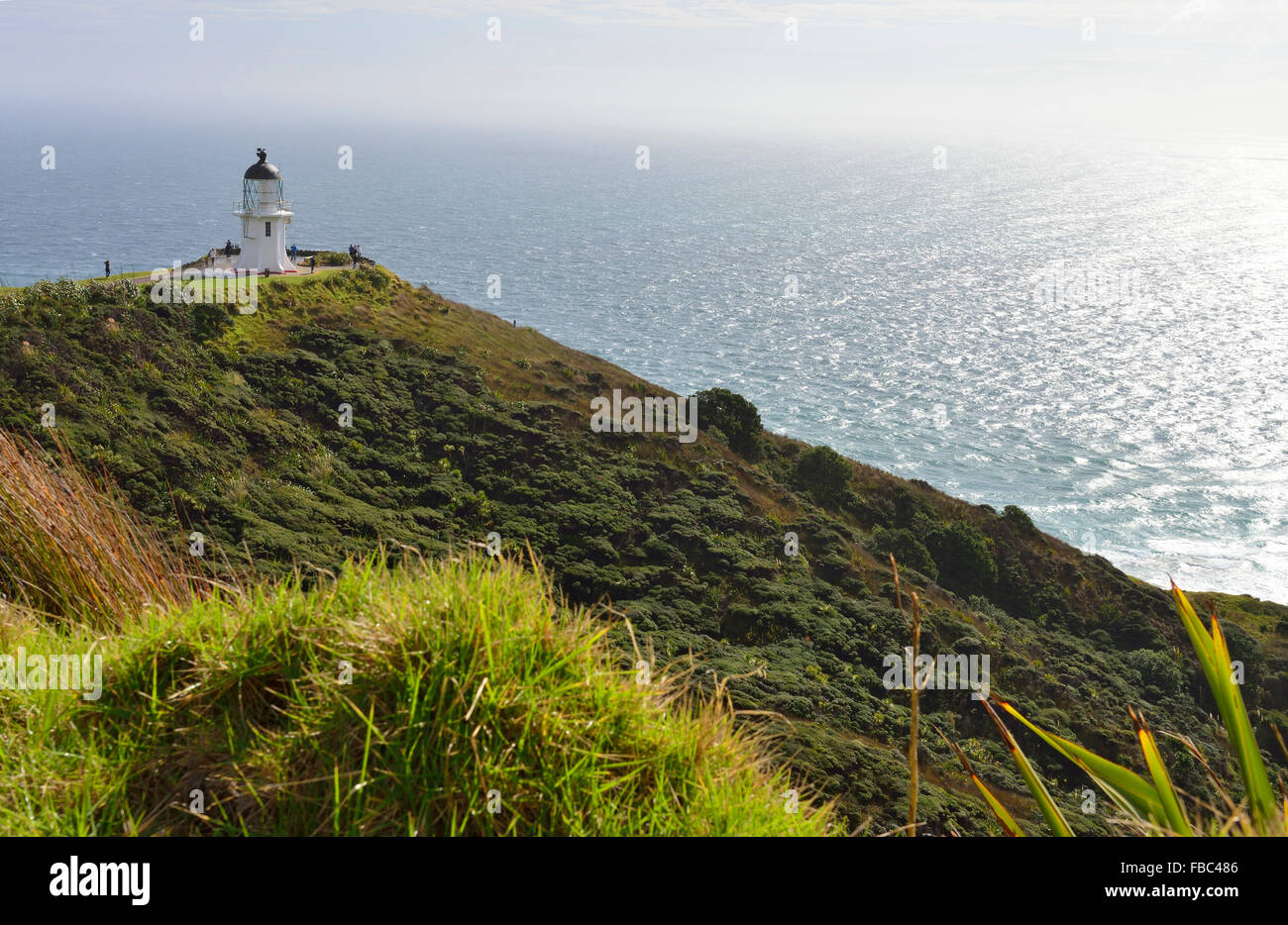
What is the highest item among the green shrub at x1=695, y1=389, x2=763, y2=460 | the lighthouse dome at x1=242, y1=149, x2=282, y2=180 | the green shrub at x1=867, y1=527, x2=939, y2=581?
the lighthouse dome at x1=242, y1=149, x2=282, y2=180

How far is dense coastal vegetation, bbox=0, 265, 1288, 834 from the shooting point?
70.5 feet

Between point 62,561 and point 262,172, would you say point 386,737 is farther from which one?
point 262,172

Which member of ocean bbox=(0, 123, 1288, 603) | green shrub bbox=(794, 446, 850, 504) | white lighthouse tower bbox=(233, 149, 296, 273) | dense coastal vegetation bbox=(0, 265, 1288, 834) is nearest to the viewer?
dense coastal vegetation bbox=(0, 265, 1288, 834)

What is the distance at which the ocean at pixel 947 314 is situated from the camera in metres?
60.5

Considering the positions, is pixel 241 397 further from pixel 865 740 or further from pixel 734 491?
pixel 865 740

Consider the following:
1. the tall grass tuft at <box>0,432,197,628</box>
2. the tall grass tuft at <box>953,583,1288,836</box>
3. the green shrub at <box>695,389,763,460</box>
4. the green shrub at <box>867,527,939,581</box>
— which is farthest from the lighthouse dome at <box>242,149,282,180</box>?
the tall grass tuft at <box>953,583,1288,836</box>

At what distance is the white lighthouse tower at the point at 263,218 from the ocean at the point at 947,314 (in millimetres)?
19432

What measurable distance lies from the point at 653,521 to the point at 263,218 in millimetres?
22064

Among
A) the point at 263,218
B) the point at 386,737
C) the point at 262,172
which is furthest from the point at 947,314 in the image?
the point at 386,737

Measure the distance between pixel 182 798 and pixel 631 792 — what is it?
1.69 meters

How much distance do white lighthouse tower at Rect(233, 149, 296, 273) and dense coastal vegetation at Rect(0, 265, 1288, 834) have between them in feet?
9.20

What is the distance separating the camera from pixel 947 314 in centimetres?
10562

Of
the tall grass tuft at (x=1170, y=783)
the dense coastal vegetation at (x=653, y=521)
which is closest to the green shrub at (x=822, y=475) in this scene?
the dense coastal vegetation at (x=653, y=521)

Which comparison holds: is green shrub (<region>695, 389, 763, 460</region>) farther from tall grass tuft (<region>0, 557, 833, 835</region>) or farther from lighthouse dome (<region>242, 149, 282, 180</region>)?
tall grass tuft (<region>0, 557, 833, 835</region>)
